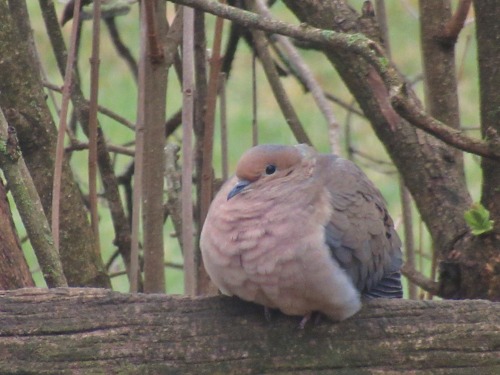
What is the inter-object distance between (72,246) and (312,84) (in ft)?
2.76

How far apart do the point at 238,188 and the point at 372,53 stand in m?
0.44

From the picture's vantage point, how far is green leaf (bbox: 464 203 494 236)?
2.35 metres

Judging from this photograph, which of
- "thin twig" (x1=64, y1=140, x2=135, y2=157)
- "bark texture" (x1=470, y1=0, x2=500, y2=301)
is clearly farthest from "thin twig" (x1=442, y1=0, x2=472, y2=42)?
"thin twig" (x1=64, y1=140, x2=135, y2=157)

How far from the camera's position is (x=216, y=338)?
6.64 feet

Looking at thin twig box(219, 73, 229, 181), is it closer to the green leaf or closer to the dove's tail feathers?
the dove's tail feathers

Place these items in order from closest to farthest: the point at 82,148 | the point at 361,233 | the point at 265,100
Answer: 1. the point at 361,233
2. the point at 82,148
3. the point at 265,100

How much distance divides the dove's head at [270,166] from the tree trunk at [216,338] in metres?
0.38

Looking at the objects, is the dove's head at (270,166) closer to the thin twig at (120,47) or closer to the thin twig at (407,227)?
the thin twig at (407,227)

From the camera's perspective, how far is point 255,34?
10.2 feet

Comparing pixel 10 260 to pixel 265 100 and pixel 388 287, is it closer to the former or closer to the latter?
pixel 388 287

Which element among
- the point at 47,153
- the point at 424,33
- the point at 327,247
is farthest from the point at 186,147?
the point at 424,33

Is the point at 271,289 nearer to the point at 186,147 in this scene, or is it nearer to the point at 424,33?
the point at 186,147

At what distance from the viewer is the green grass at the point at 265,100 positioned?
21.7 feet

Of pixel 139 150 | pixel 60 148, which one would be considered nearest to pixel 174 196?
pixel 139 150
